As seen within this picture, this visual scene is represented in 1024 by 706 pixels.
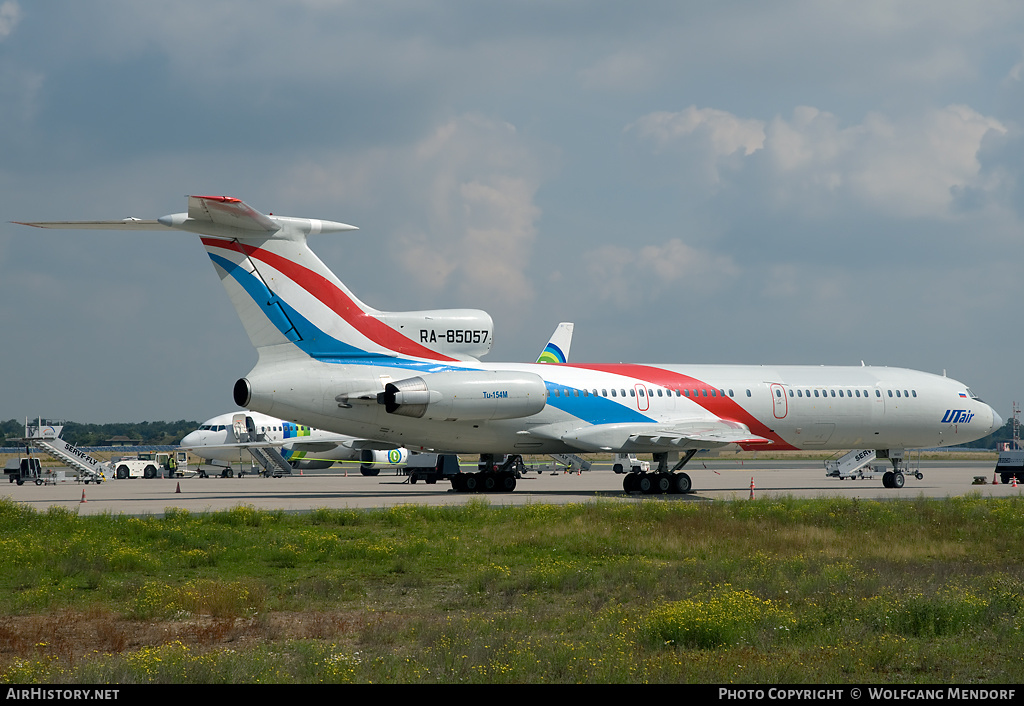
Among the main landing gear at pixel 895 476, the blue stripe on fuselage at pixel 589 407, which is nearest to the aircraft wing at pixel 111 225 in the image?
the blue stripe on fuselage at pixel 589 407

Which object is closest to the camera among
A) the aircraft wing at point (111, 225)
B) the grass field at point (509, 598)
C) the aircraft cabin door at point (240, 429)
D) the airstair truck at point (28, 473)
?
the grass field at point (509, 598)

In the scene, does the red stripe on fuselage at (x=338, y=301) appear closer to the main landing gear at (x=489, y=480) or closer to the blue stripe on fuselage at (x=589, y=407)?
the blue stripe on fuselage at (x=589, y=407)

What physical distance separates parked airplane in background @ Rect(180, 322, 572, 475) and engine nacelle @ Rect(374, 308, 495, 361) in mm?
23043

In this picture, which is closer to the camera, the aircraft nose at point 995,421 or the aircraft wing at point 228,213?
the aircraft wing at point 228,213

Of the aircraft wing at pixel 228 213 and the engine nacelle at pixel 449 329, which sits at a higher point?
the aircraft wing at pixel 228 213

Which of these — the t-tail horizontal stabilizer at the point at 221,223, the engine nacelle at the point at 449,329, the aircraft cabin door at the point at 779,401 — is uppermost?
the t-tail horizontal stabilizer at the point at 221,223

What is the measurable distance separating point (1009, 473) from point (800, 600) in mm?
33723

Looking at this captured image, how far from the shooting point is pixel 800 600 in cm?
1134

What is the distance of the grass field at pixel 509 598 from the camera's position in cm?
812

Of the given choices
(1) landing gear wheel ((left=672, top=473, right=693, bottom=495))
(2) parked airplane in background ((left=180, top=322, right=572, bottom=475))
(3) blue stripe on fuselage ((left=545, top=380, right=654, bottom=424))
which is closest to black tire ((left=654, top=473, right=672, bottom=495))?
(1) landing gear wheel ((left=672, top=473, right=693, bottom=495))

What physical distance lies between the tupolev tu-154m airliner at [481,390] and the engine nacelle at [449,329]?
4cm

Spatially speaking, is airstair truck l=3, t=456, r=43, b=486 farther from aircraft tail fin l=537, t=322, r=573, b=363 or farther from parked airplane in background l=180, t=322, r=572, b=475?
aircraft tail fin l=537, t=322, r=573, b=363

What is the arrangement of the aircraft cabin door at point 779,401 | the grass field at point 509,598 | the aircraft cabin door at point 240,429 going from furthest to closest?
the aircraft cabin door at point 240,429 → the aircraft cabin door at point 779,401 → the grass field at point 509,598

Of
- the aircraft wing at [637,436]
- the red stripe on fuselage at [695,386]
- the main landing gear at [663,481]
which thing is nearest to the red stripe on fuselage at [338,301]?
the aircraft wing at [637,436]
